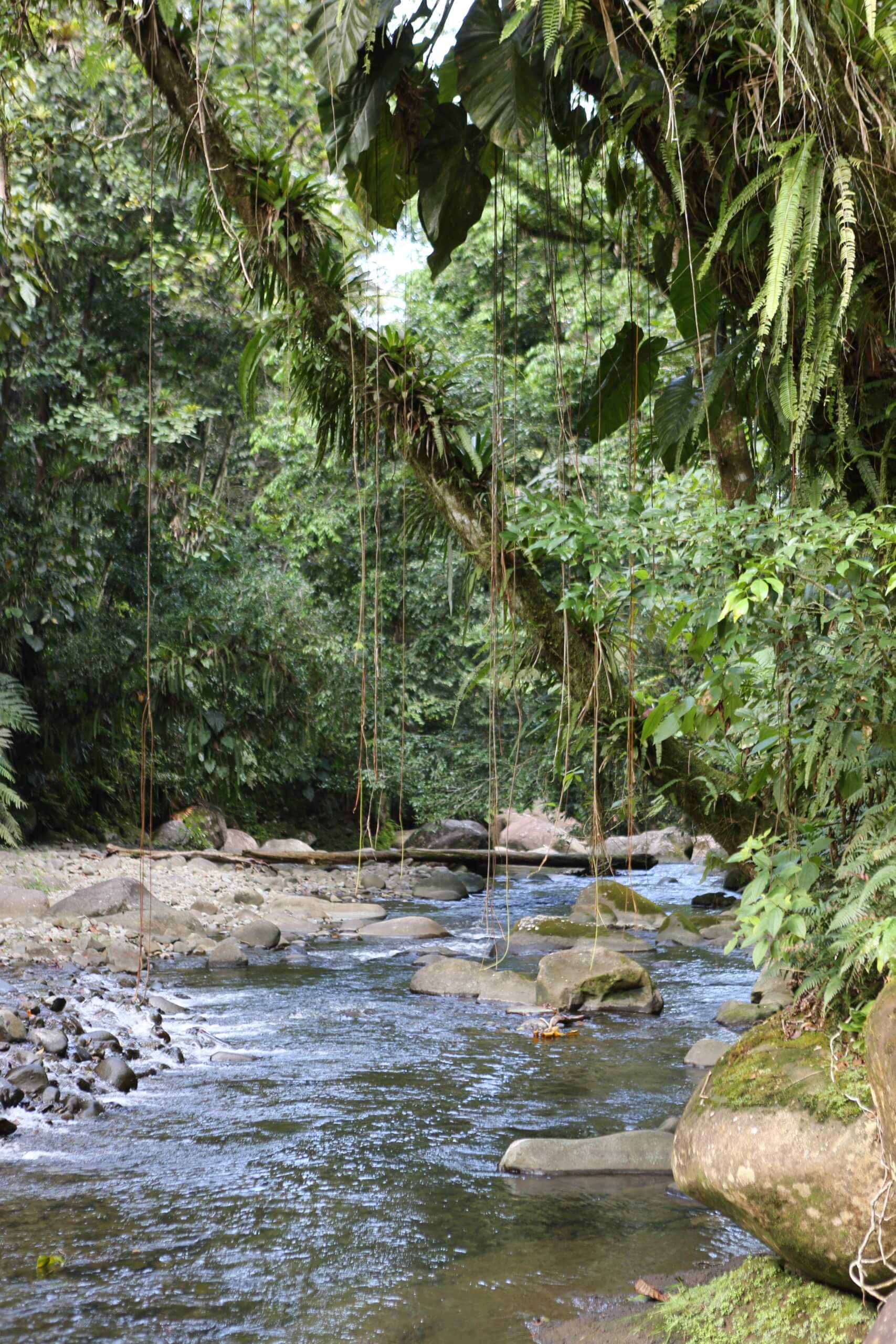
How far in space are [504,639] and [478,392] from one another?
23.1ft

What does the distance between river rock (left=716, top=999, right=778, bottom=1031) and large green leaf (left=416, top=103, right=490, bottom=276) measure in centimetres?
540

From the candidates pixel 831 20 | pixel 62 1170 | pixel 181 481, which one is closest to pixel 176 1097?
pixel 62 1170

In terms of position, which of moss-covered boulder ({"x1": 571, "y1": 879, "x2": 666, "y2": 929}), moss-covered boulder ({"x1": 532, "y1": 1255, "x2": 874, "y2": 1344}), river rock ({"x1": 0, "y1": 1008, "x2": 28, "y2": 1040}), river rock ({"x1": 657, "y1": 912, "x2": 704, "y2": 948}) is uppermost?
moss-covered boulder ({"x1": 532, "y1": 1255, "x2": 874, "y2": 1344})

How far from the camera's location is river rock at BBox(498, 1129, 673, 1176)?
455 cm

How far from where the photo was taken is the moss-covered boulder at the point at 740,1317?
2480 mm

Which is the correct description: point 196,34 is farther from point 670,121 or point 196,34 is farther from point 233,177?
point 670,121

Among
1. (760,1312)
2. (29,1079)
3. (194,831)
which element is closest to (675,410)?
(760,1312)

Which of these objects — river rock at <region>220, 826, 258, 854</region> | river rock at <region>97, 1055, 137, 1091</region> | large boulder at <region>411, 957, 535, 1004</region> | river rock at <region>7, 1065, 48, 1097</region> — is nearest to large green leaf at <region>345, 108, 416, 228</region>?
river rock at <region>7, 1065, 48, 1097</region>

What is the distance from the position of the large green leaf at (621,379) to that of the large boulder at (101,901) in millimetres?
8029

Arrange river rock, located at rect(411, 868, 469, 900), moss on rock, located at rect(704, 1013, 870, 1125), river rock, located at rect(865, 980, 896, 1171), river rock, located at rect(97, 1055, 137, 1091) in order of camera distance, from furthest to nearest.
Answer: river rock, located at rect(411, 868, 469, 900), river rock, located at rect(97, 1055, 137, 1091), moss on rock, located at rect(704, 1013, 870, 1125), river rock, located at rect(865, 980, 896, 1171)

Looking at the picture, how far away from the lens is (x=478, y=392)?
1060cm

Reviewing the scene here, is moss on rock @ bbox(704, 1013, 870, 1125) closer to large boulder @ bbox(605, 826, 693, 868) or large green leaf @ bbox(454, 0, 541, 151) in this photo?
large green leaf @ bbox(454, 0, 541, 151)

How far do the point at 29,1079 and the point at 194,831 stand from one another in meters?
11.1

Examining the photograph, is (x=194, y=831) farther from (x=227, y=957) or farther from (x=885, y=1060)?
(x=885, y=1060)
